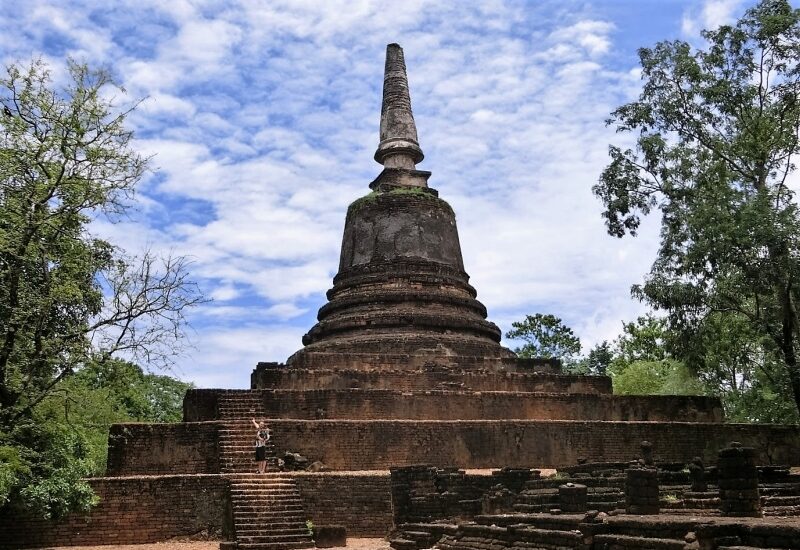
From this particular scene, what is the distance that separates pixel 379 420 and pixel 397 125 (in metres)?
11.3

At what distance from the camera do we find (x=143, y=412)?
32719mm

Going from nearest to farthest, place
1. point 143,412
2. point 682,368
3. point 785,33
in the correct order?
point 785,33
point 682,368
point 143,412

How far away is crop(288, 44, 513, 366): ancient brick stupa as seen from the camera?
68.7 ft

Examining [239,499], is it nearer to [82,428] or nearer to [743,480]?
[82,428]

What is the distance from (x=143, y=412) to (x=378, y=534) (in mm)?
20613

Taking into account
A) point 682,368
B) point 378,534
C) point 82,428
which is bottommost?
point 378,534

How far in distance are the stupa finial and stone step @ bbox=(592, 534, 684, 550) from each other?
58.2ft

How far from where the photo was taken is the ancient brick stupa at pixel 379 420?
14422 mm

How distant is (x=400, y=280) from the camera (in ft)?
73.9

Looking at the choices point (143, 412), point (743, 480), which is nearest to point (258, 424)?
point (743, 480)

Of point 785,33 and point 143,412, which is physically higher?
point 785,33

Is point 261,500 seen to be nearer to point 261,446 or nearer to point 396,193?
point 261,446

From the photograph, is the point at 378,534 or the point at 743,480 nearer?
the point at 743,480

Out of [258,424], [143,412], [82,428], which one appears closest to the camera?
[82,428]
